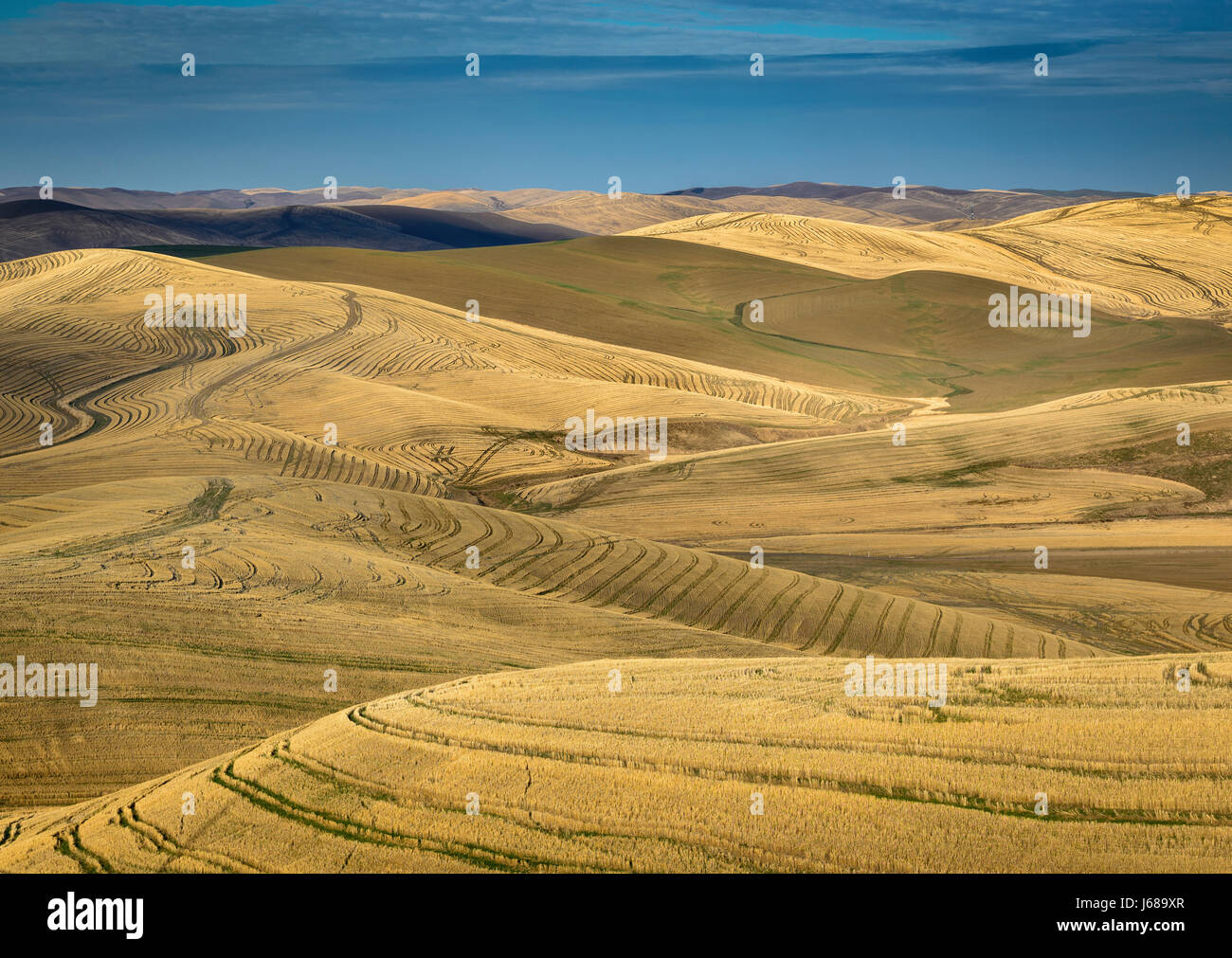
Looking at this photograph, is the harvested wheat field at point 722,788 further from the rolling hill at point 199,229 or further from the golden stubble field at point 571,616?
the rolling hill at point 199,229

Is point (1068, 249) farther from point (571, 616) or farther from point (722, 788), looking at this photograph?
point (722, 788)

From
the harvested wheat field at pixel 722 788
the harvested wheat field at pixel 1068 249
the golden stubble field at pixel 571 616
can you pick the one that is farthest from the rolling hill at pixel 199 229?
the harvested wheat field at pixel 722 788

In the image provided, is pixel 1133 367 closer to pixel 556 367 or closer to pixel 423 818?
pixel 556 367

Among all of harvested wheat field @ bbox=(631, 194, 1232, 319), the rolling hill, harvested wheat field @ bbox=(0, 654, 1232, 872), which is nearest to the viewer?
harvested wheat field @ bbox=(0, 654, 1232, 872)

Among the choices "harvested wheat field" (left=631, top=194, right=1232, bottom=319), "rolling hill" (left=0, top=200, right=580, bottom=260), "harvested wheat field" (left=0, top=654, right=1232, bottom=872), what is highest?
"rolling hill" (left=0, top=200, right=580, bottom=260)

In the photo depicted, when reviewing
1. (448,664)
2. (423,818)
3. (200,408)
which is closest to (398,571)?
(448,664)

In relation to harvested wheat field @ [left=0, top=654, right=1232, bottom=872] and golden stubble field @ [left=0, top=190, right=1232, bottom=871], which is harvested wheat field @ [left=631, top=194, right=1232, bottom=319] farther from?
harvested wheat field @ [left=0, top=654, right=1232, bottom=872]

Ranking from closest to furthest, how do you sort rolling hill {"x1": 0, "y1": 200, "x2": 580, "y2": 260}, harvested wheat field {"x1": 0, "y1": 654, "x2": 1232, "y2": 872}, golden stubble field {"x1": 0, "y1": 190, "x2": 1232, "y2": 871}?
1. harvested wheat field {"x1": 0, "y1": 654, "x2": 1232, "y2": 872}
2. golden stubble field {"x1": 0, "y1": 190, "x2": 1232, "y2": 871}
3. rolling hill {"x1": 0, "y1": 200, "x2": 580, "y2": 260}

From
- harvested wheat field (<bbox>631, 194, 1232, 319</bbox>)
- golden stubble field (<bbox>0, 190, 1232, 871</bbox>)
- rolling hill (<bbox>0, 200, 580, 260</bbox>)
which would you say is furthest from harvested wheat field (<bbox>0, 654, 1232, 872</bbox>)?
rolling hill (<bbox>0, 200, 580, 260</bbox>)
